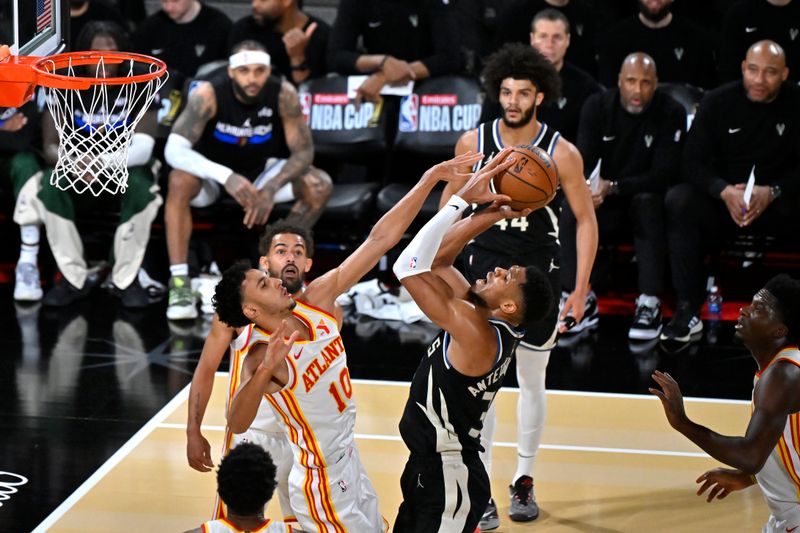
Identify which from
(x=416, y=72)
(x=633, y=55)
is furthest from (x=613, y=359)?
(x=416, y=72)

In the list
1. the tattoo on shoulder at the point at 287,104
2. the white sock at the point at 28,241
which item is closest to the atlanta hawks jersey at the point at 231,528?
the tattoo on shoulder at the point at 287,104

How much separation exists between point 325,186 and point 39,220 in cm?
209

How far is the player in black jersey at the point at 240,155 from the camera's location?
318 inches

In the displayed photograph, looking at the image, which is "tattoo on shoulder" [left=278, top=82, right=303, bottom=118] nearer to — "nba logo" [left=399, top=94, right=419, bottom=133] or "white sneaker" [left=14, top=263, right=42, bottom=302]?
"nba logo" [left=399, top=94, right=419, bottom=133]

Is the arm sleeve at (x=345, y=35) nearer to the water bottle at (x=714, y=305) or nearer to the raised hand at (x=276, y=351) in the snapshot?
the water bottle at (x=714, y=305)

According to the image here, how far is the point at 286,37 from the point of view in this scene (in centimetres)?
902

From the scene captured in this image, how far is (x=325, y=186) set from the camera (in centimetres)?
833

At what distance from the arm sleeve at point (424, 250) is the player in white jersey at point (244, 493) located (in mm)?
962

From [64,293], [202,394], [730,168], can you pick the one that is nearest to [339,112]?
[64,293]

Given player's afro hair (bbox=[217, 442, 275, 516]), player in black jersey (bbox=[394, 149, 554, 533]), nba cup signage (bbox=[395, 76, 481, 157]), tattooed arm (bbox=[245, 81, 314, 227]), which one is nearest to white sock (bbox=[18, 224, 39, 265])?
tattooed arm (bbox=[245, 81, 314, 227])

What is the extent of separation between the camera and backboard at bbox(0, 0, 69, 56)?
517 centimetres

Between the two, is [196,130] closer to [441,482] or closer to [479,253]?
[479,253]

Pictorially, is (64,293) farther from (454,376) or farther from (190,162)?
(454,376)

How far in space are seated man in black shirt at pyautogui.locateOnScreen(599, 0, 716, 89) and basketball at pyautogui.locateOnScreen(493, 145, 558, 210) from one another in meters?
4.12
